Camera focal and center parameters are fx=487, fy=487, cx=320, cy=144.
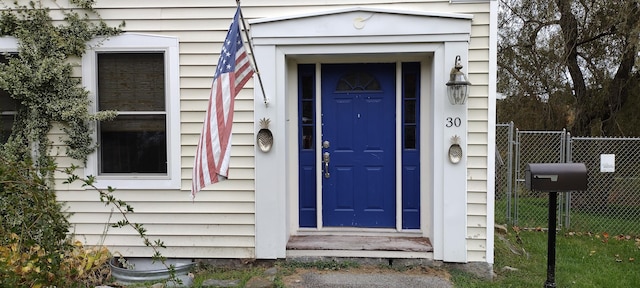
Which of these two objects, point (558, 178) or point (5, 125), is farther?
point (5, 125)

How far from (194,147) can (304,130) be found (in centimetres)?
118

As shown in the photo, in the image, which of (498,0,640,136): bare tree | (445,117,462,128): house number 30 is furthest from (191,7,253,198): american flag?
(498,0,640,136): bare tree

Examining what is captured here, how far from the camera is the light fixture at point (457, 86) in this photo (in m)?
4.52

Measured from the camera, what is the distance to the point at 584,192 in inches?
313

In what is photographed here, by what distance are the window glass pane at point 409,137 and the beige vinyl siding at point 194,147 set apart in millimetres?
633

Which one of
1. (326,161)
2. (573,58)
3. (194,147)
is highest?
(573,58)

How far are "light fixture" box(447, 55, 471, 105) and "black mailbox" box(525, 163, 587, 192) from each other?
1.07m

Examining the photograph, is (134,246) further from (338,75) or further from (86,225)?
(338,75)

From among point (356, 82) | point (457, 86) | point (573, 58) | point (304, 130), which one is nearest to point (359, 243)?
point (304, 130)

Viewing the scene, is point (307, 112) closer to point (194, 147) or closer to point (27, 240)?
point (194, 147)

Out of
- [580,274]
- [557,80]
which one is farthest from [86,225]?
[557,80]

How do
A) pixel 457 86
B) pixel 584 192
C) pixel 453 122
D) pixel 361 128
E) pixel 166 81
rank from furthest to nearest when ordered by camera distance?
pixel 584 192 < pixel 361 128 < pixel 166 81 < pixel 453 122 < pixel 457 86

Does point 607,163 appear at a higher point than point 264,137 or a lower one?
lower

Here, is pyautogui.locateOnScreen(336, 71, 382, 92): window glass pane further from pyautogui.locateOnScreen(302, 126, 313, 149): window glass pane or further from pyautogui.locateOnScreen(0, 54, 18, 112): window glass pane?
pyautogui.locateOnScreen(0, 54, 18, 112): window glass pane
